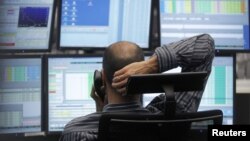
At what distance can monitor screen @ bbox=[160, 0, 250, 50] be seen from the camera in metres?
2.17

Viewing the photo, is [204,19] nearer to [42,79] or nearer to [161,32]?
[161,32]

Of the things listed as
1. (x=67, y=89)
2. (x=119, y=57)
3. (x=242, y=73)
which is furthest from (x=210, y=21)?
(x=119, y=57)

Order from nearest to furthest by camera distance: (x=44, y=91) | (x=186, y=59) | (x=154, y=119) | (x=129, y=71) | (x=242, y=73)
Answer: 1. (x=154, y=119)
2. (x=129, y=71)
3. (x=186, y=59)
4. (x=44, y=91)
5. (x=242, y=73)

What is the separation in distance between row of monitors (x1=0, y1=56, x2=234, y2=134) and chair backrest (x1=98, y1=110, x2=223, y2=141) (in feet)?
3.36

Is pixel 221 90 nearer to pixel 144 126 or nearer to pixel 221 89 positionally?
pixel 221 89

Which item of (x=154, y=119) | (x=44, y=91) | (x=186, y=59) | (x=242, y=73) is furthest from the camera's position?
(x=242, y=73)

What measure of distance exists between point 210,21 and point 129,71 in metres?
1.08

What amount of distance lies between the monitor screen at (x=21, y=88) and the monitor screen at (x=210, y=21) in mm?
634

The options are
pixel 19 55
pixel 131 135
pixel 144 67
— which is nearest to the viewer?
pixel 131 135

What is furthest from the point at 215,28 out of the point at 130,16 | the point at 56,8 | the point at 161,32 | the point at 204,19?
the point at 56,8

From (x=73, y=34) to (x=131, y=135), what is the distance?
3.63ft

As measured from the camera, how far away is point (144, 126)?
1110mm

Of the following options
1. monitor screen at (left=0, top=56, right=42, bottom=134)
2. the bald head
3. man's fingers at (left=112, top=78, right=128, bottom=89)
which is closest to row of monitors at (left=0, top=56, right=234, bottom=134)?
monitor screen at (left=0, top=56, right=42, bottom=134)

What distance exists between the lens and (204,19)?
2.18 m
